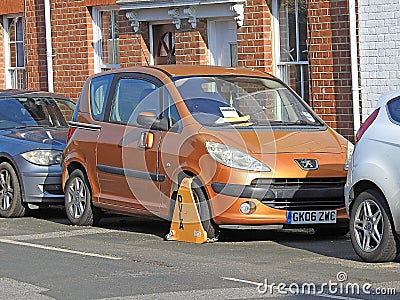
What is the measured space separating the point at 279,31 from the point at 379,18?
2.33 metres

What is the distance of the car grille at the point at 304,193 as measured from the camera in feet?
38.5

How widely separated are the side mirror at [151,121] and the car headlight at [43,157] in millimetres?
2479

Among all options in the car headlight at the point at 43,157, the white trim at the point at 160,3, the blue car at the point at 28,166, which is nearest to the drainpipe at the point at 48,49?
the white trim at the point at 160,3

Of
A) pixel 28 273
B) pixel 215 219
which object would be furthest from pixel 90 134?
pixel 28 273

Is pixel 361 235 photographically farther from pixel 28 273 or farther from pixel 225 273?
pixel 28 273

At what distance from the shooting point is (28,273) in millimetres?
10180

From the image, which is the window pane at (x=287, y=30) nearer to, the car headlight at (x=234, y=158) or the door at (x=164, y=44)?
the door at (x=164, y=44)

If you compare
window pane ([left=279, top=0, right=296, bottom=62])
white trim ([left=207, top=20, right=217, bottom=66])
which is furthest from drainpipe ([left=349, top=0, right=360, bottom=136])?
white trim ([left=207, top=20, right=217, bottom=66])

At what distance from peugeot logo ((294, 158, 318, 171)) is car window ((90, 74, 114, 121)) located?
282 centimetres

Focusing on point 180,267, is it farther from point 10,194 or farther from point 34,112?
point 34,112

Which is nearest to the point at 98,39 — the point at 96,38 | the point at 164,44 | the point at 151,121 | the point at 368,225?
the point at 96,38

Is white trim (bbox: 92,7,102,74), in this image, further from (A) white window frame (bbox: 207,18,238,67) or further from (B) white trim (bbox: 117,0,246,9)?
(A) white window frame (bbox: 207,18,238,67)

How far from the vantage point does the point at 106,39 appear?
2155cm

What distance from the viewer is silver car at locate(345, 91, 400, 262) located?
33.5 ft
